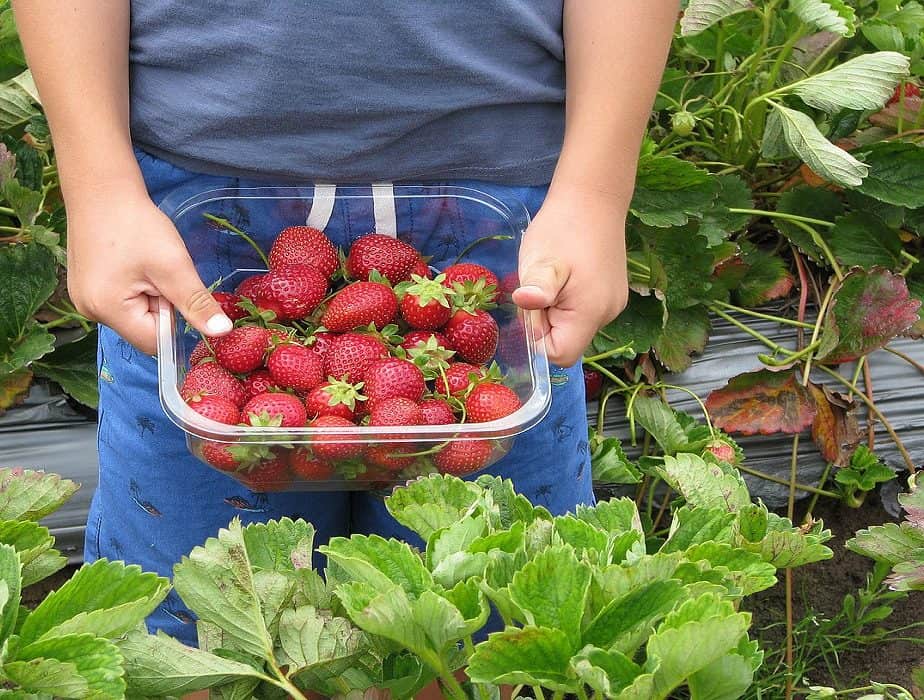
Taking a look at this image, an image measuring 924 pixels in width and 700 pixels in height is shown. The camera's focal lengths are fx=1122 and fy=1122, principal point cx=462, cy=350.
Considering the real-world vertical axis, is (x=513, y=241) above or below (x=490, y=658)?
below

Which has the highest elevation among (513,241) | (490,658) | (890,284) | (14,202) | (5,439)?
(490,658)

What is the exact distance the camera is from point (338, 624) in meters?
0.58

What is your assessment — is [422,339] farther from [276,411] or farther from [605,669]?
[605,669]

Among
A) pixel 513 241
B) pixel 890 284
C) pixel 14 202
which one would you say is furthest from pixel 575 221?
pixel 14 202

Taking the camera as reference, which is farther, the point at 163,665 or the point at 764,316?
the point at 764,316

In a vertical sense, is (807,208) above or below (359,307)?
below

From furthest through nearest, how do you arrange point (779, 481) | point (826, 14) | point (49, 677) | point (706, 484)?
point (779, 481) → point (826, 14) → point (706, 484) → point (49, 677)

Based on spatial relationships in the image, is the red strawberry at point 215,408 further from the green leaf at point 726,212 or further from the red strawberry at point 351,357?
the green leaf at point 726,212

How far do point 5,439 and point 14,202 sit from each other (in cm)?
34

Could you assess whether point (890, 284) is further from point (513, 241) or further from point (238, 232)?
point (238, 232)

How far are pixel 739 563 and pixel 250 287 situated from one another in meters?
0.53

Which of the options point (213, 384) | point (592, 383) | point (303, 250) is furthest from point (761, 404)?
point (213, 384)

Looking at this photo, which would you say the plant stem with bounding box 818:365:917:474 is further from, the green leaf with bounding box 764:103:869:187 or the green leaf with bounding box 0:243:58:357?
the green leaf with bounding box 0:243:58:357

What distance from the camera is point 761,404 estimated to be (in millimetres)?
1667
